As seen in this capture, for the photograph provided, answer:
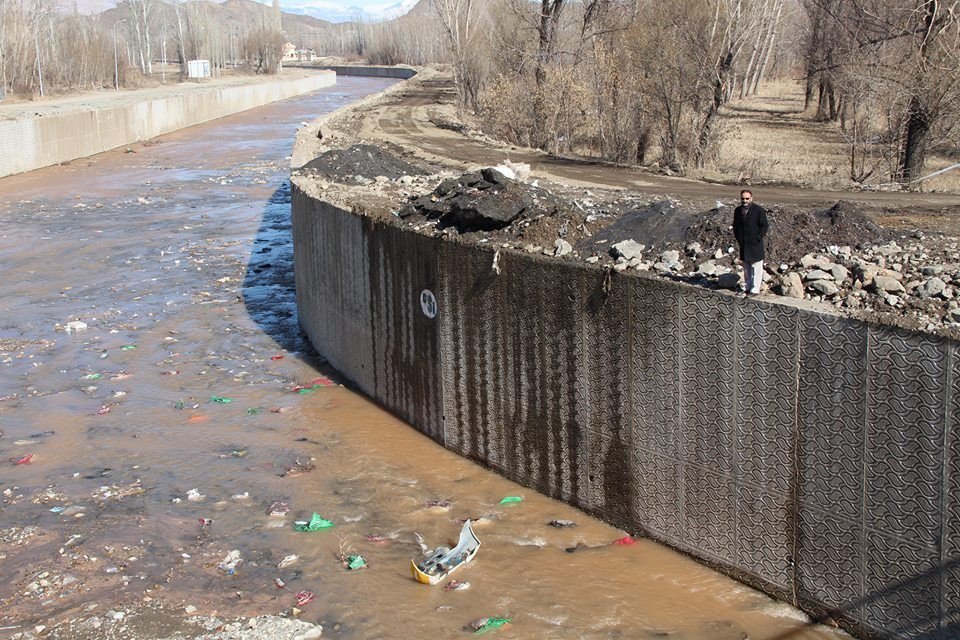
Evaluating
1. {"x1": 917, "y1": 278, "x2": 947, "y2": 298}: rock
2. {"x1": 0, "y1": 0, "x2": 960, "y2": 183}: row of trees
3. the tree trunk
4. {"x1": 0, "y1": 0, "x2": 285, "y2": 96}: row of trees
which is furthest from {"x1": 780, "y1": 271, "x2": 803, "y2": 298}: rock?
{"x1": 0, "y1": 0, "x2": 285, "y2": 96}: row of trees

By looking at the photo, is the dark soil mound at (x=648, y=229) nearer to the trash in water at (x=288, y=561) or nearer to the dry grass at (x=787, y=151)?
the trash in water at (x=288, y=561)

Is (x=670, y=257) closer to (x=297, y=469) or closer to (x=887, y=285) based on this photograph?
(x=887, y=285)

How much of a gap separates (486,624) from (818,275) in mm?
3465

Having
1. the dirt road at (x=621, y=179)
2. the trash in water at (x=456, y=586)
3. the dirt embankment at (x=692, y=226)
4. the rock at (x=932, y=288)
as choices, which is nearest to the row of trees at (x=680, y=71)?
the dirt road at (x=621, y=179)

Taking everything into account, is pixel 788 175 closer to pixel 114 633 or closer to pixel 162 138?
pixel 114 633

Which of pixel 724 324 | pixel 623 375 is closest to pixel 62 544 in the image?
pixel 623 375

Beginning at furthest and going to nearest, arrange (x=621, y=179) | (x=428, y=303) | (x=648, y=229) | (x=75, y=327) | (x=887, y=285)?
1. (x=621, y=179)
2. (x=75, y=327)
3. (x=428, y=303)
4. (x=648, y=229)
5. (x=887, y=285)

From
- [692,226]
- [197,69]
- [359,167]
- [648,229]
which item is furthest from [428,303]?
[197,69]

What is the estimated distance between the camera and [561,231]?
30.0 feet

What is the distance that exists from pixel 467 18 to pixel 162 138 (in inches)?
605

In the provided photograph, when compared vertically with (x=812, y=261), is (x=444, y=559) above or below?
below

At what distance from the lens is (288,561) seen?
770 centimetres

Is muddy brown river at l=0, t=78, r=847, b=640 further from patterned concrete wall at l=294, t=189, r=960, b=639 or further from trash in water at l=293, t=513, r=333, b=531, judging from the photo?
patterned concrete wall at l=294, t=189, r=960, b=639

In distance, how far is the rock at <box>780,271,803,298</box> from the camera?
6766 millimetres
